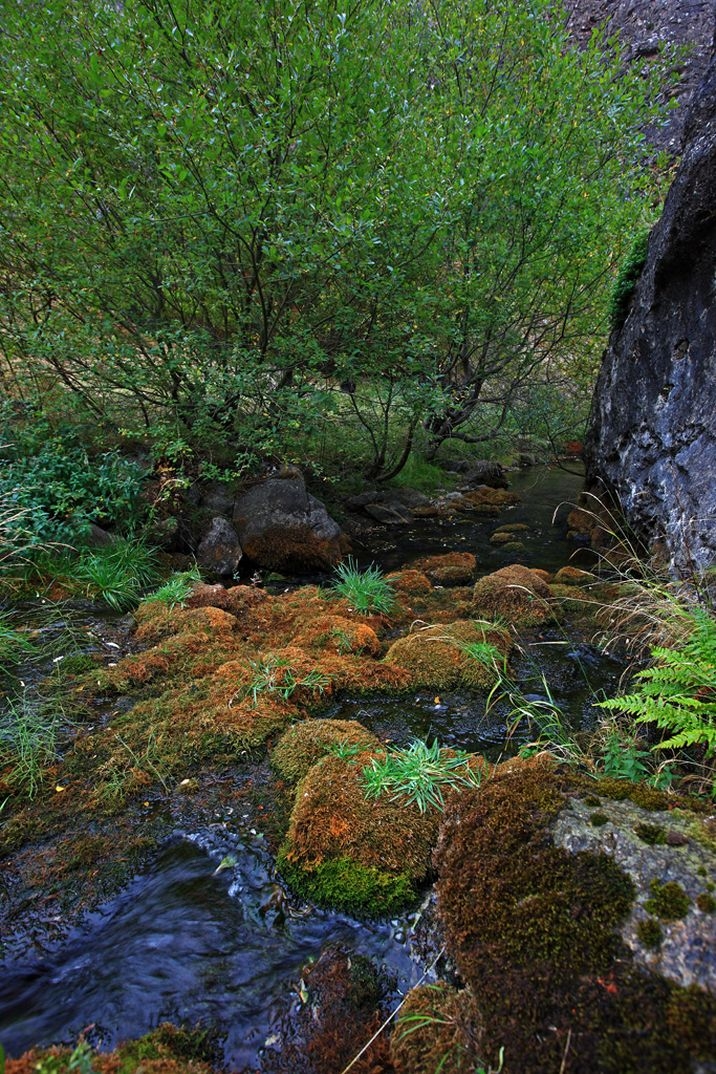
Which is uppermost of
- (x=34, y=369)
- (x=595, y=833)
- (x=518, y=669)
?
(x=34, y=369)

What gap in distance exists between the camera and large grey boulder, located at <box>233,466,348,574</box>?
7.34 m

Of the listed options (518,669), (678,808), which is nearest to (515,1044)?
(678,808)

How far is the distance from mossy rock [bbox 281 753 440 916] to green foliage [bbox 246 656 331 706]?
104cm

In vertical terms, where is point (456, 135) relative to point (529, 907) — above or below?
above

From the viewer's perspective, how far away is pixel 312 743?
2.93m

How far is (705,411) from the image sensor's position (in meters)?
5.08

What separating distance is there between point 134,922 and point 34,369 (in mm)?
7117

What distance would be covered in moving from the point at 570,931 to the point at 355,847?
1.06 m

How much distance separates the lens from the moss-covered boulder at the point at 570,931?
1.14 metres

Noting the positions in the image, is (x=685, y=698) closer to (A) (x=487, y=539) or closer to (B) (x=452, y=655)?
(B) (x=452, y=655)

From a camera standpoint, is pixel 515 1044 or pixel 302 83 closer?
pixel 515 1044

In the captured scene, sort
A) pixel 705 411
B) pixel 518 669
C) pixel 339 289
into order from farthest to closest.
Result: 1. pixel 339 289
2. pixel 705 411
3. pixel 518 669

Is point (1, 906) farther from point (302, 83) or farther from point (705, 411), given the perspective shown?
point (302, 83)

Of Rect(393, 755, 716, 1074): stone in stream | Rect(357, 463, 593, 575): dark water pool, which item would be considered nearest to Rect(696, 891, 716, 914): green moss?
Rect(393, 755, 716, 1074): stone in stream
